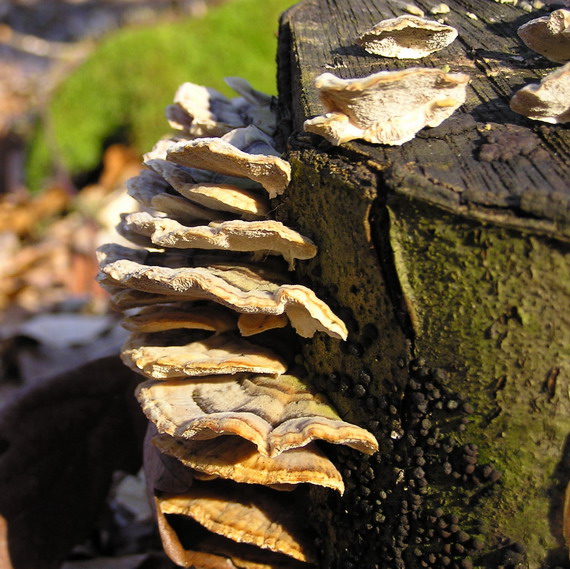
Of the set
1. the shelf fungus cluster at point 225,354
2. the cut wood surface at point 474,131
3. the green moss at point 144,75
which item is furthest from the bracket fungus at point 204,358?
the green moss at point 144,75

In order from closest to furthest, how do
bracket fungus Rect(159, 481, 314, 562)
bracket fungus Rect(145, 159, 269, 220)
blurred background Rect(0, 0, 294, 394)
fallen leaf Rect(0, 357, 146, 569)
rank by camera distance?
1. bracket fungus Rect(145, 159, 269, 220)
2. bracket fungus Rect(159, 481, 314, 562)
3. fallen leaf Rect(0, 357, 146, 569)
4. blurred background Rect(0, 0, 294, 394)

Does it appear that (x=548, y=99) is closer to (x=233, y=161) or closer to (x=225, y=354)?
(x=233, y=161)

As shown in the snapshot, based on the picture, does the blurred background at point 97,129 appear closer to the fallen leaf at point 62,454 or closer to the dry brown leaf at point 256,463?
the fallen leaf at point 62,454

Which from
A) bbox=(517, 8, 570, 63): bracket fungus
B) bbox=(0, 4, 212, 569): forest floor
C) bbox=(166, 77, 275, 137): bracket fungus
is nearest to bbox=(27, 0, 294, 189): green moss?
bbox=(0, 4, 212, 569): forest floor

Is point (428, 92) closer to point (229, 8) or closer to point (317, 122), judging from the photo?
point (317, 122)

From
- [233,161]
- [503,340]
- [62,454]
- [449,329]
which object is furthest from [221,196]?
[62,454]

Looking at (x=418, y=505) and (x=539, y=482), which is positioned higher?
(x=539, y=482)

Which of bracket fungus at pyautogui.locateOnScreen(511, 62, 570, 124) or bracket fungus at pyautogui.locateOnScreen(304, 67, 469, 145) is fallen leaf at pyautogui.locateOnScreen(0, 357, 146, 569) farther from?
bracket fungus at pyautogui.locateOnScreen(511, 62, 570, 124)

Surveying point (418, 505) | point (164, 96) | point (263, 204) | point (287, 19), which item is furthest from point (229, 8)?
point (418, 505)
